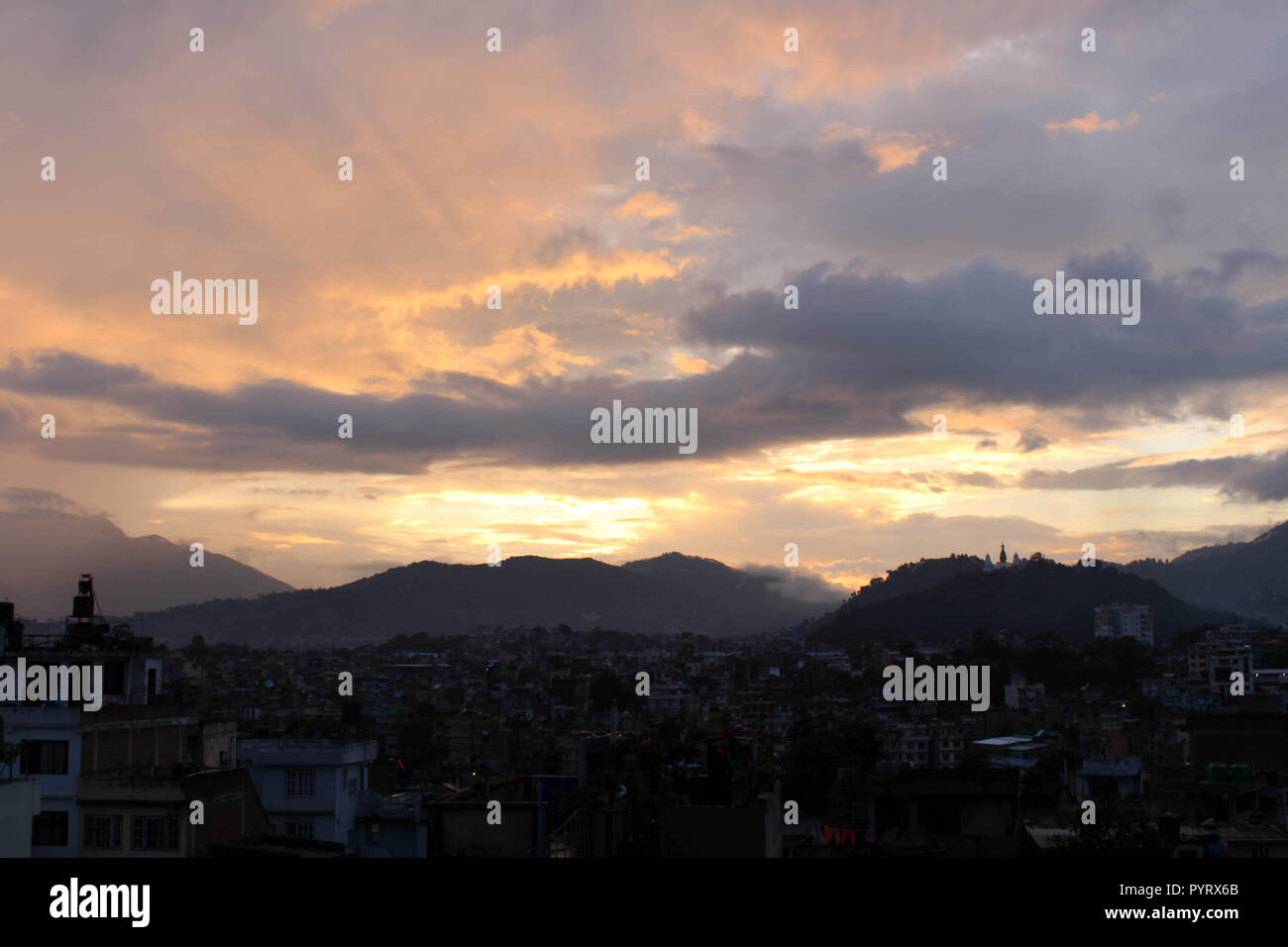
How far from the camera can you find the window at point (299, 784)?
28.5 meters

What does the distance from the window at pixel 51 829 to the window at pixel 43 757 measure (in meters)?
1.08

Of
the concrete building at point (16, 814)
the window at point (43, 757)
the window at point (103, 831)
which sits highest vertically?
the concrete building at point (16, 814)

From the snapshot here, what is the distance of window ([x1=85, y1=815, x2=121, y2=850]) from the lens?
2395 cm

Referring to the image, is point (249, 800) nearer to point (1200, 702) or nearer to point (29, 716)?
point (29, 716)

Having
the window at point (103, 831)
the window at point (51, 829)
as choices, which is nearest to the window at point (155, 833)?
the window at point (103, 831)

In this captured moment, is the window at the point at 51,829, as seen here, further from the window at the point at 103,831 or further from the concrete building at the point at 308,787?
the concrete building at the point at 308,787

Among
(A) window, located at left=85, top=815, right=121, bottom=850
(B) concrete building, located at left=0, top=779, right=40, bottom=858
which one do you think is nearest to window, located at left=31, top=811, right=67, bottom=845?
(A) window, located at left=85, top=815, right=121, bottom=850

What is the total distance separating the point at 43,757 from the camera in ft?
82.0

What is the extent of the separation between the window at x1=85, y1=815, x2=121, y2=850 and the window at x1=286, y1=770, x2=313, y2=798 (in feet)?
16.8

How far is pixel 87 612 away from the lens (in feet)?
106

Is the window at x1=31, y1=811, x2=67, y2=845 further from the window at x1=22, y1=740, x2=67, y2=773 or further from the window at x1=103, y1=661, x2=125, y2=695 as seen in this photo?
the window at x1=103, y1=661, x2=125, y2=695
